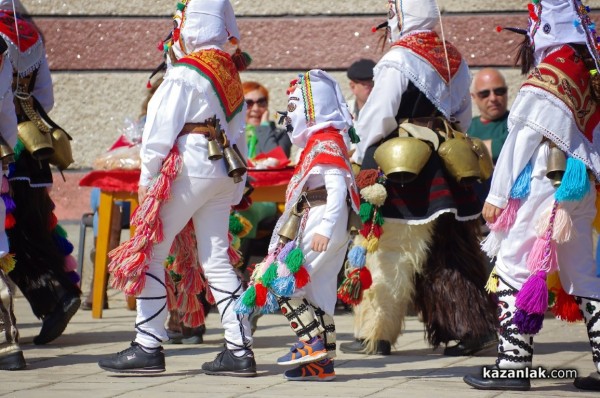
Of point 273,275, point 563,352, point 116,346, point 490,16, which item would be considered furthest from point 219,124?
point 490,16

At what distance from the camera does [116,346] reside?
7.03 meters

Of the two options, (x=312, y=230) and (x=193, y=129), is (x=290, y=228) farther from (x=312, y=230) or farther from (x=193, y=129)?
(x=193, y=129)

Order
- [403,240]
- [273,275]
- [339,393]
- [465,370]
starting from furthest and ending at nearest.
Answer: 1. [403,240]
2. [465,370]
3. [273,275]
4. [339,393]

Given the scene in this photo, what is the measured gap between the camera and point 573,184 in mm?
5258

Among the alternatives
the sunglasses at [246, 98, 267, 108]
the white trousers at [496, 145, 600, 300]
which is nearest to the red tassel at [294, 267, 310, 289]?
the white trousers at [496, 145, 600, 300]

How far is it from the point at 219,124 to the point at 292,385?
1.34 metres

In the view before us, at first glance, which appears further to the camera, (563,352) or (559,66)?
(563,352)

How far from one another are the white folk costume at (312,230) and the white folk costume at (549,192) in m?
0.74

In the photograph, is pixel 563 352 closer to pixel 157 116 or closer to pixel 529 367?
pixel 529 367

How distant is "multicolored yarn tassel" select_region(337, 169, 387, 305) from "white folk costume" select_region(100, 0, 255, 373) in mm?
796

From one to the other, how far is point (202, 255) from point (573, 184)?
73.7 inches

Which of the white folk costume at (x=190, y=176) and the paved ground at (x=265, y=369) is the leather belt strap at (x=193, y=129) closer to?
the white folk costume at (x=190, y=176)

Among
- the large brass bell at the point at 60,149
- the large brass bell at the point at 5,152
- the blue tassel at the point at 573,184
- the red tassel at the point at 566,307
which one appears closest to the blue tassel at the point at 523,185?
the blue tassel at the point at 573,184

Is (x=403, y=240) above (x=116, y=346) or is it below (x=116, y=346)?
above
